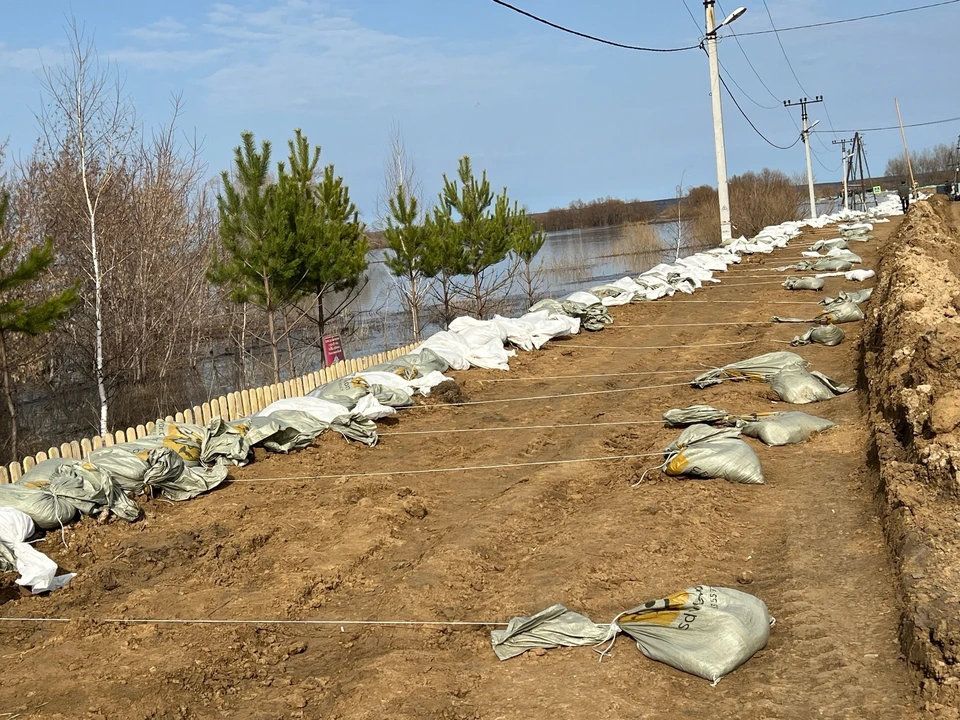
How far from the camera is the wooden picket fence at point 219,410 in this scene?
8320 mm

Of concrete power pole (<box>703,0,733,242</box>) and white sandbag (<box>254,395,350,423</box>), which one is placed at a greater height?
concrete power pole (<box>703,0,733,242</box>)

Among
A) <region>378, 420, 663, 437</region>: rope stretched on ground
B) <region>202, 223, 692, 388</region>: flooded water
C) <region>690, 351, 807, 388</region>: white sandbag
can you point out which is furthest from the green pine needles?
<region>690, 351, 807, 388</region>: white sandbag

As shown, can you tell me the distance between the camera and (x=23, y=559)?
238 inches

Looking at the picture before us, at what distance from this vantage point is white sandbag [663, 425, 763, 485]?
22.4ft

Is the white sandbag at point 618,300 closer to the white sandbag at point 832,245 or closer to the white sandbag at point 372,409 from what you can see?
the white sandbag at point 372,409

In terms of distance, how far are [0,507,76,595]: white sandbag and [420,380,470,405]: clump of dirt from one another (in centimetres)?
549

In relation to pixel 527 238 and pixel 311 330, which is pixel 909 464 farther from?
pixel 311 330

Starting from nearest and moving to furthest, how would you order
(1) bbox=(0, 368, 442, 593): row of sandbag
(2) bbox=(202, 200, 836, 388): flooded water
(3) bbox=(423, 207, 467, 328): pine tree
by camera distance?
(1) bbox=(0, 368, 442, 593): row of sandbag
(3) bbox=(423, 207, 467, 328): pine tree
(2) bbox=(202, 200, 836, 388): flooded water

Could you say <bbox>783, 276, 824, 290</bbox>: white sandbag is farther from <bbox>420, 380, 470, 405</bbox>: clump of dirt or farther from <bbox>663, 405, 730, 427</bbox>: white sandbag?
<bbox>663, 405, 730, 427</bbox>: white sandbag

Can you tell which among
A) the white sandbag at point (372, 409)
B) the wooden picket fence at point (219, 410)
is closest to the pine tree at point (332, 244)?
the wooden picket fence at point (219, 410)

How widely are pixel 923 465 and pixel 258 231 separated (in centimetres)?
1218

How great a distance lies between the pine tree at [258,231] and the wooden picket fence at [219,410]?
5.87ft

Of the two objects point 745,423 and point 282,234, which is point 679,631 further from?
point 282,234

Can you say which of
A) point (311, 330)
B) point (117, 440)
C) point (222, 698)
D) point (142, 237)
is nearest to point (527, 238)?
point (311, 330)
